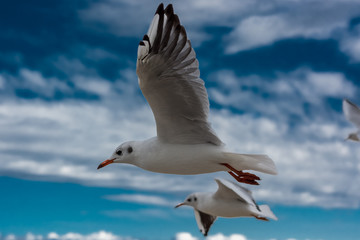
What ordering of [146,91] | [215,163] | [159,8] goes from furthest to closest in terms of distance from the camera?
1. [215,163]
2. [146,91]
3. [159,8]

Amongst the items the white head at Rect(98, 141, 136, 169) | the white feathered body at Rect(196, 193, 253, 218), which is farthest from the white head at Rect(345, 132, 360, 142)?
the white feathered body at Rect(196, 193, 253, 218)

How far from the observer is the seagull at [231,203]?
26.2 feet

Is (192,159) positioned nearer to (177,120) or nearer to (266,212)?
(177,120)

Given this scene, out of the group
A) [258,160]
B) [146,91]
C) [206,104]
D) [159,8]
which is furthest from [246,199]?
[159,8]

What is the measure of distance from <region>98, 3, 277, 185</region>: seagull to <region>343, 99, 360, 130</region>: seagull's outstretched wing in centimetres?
140

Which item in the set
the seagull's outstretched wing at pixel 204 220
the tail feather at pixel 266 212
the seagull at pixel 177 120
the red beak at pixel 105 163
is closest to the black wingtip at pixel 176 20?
the seagull at pixel 177 120

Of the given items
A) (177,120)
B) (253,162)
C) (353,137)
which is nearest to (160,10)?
(177,120)

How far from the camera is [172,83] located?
5.10 meters

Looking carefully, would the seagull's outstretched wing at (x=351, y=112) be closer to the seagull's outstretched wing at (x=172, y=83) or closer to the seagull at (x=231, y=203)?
the seagull's outstretched wing at (x=172, y=83)

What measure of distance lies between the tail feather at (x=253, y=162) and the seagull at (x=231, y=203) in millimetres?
2194

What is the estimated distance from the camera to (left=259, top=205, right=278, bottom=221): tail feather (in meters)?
7.91

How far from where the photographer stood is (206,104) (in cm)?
545

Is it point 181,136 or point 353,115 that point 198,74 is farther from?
point 353,115

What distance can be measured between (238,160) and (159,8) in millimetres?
2081
